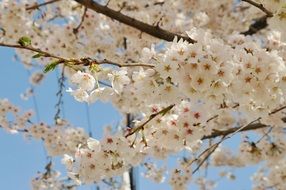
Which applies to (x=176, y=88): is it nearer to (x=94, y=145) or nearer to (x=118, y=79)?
(x=118, y=79)

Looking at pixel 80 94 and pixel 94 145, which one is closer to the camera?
pixel 80 94

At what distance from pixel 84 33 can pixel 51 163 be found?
5.99 feet

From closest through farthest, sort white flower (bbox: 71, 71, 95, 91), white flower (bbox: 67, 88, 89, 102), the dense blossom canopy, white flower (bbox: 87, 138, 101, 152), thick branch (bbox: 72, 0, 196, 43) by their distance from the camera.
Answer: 1. the dense blossom canopy
2. white flower (bbox: 71, 71, 95, 91)
3. white flower (bbox: 67, 88, 89, 102)
4. white flower (bbox: 87, 138, 101, 152)
5. thick branch (bbox: 72, 0, 196, 43)

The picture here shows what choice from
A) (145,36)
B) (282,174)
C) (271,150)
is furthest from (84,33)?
(282,174)

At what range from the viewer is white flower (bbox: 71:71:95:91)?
8.93ft

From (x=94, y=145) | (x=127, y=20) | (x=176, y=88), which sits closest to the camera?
(x=176, y=88)

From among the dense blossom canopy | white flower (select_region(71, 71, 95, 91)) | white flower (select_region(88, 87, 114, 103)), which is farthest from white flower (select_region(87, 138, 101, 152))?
white flower (select_region(71, 71, 95, 91))

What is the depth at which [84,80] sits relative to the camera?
275 cm

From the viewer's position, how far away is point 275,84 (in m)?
2.61

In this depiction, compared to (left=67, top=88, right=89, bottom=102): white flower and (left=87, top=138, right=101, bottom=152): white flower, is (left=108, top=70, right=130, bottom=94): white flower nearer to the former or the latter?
(left=67, top=88, right=89, bottom=102): white flower

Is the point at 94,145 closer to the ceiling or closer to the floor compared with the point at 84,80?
closer to the floor

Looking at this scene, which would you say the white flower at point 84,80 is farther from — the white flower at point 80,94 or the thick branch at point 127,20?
the thick branch at point 127,20

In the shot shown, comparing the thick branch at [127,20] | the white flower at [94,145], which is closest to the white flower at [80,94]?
the white flower at [94,145]

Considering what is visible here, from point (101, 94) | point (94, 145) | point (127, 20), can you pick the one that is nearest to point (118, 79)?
point (101, 94)
